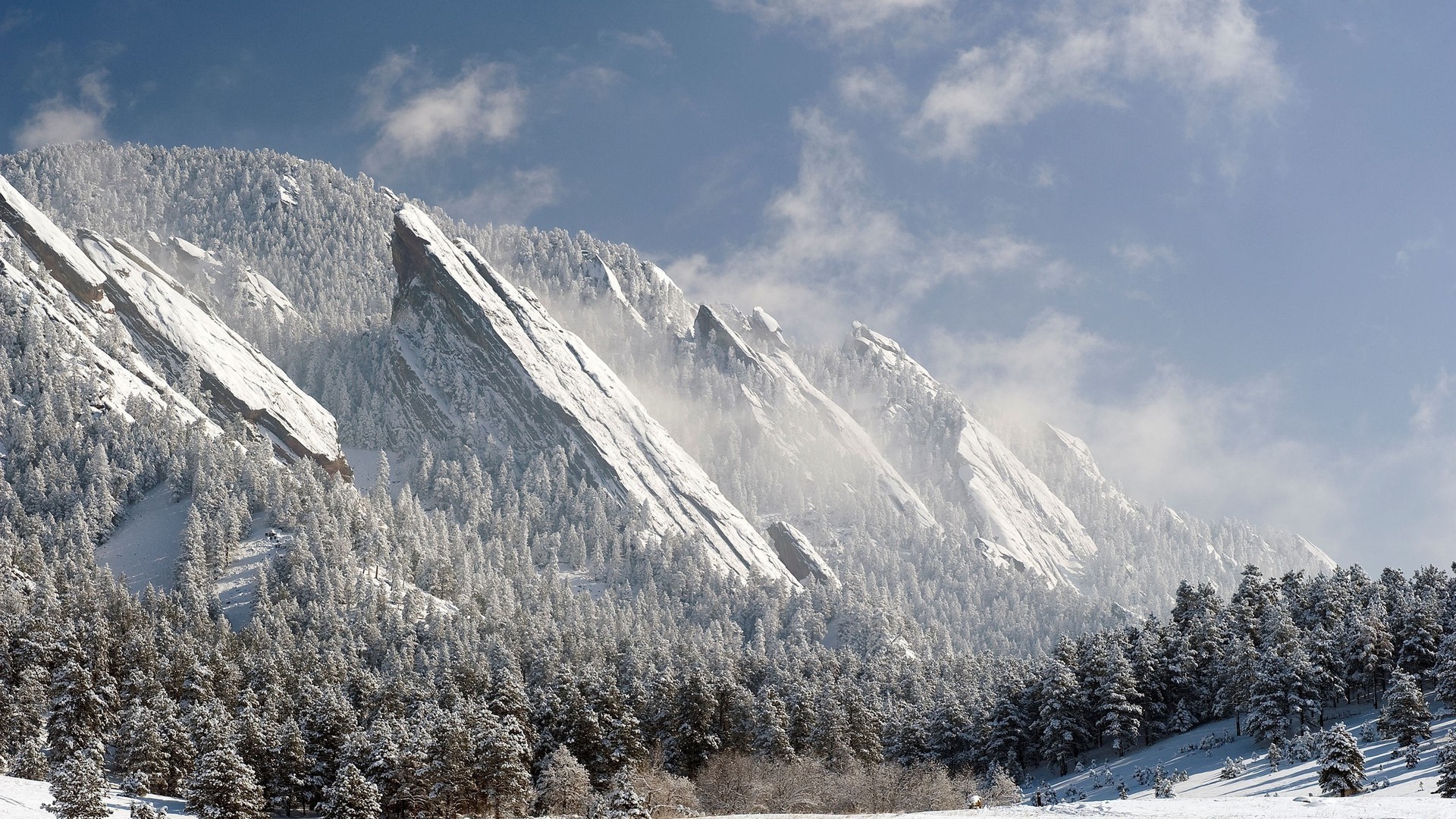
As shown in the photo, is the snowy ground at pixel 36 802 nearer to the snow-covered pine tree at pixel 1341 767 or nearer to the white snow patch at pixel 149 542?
the snow-covered pine tree at pixel 1341 767

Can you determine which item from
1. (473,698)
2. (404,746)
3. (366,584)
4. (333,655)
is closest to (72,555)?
(366,584)

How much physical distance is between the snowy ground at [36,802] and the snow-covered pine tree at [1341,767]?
71186 millimetres

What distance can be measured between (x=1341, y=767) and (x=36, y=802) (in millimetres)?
77475

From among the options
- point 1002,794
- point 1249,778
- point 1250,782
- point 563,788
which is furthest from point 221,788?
point 1249,778

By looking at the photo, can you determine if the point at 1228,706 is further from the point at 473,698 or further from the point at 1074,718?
the point at 473,698

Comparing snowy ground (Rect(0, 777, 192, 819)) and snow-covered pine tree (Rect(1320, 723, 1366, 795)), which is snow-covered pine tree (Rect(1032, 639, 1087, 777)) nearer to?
snow-covered pine tree (Rect(1320, 723, 1366, 795))

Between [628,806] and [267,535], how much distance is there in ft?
421

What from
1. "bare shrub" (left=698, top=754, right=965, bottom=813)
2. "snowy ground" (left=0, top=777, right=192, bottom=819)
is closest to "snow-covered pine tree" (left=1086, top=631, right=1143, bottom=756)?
"bare shrub" (left=698, top=754, right=965, bottom=813)

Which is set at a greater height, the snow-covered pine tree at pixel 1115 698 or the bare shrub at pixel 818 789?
the snow-covered pine tree at pixel 1115 698

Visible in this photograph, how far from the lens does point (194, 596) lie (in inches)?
6053

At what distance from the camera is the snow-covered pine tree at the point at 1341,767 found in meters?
65.0

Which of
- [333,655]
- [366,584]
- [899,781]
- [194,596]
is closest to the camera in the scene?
[899,781]

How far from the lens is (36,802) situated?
7138 centimetres

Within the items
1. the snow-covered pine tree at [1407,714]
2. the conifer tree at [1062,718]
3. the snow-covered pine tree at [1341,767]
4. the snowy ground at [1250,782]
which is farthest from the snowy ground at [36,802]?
the snow-covered pine tree at [1407,714]
